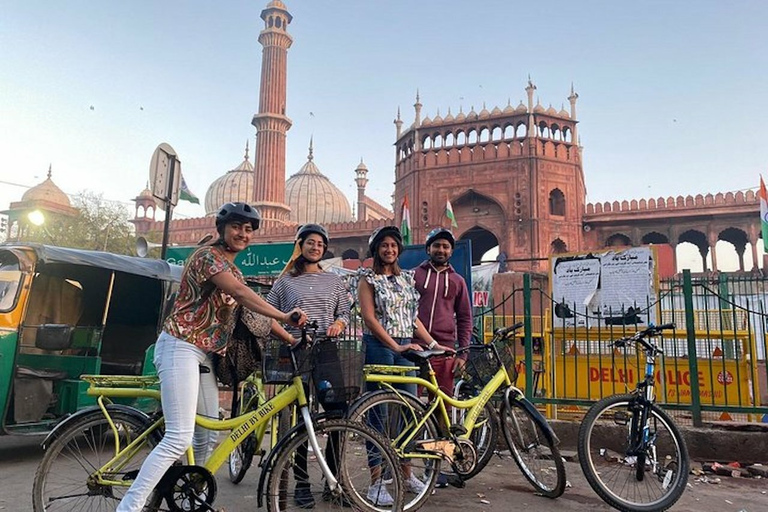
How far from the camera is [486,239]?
2952 centimetres

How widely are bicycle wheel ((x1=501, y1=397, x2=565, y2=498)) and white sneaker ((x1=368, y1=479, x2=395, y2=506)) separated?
1.12 metres

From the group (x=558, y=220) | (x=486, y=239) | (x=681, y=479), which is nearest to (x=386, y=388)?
(x=681, y=479)

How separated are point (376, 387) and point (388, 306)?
53 centimetres

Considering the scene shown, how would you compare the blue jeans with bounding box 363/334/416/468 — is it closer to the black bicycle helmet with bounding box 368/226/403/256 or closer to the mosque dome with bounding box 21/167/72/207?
the black bicycle helmet with bounding box 368/226/403/256

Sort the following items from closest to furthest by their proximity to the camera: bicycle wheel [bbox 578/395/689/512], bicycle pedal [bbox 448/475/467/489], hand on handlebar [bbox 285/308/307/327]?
hand on handlebar [bbox 285/308/307/327], bicycle wheel [bbox 578/395/689/512], bicycle pedal [bbox 448/475/467/489]

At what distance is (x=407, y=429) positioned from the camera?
2.85 meters

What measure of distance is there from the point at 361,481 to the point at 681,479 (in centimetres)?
185

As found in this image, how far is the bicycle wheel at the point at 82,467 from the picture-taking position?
8.07 feet

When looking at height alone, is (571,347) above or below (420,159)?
below

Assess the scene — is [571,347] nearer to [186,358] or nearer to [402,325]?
[402,325]

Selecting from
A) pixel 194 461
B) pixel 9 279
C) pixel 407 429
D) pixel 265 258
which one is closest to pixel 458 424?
pixel 407 429

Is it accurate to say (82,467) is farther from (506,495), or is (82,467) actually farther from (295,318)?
(506,495)

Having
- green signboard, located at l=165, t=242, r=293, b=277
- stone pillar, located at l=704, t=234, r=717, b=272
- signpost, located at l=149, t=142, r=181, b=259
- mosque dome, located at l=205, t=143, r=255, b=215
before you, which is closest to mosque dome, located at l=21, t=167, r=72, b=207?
mosque dome, located at l=205, t=143, r=255, b=215

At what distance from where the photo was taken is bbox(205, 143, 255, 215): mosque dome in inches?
1660
